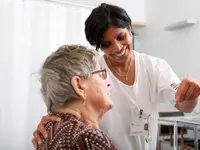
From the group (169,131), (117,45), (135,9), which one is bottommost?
(169,131)

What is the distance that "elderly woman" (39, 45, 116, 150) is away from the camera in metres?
0.81

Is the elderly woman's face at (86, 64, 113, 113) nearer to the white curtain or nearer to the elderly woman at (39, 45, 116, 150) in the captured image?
the elderly woman at (39, 45, 116, 150)

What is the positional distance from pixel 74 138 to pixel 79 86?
20cm

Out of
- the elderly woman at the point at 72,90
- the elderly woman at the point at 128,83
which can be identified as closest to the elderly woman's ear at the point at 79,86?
the elderly woman at the point at 72,90

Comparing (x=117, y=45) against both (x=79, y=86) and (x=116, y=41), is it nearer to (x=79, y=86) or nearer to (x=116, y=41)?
(x=116, y=41)

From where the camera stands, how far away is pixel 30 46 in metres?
2.79

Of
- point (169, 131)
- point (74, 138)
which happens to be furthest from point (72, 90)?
point (169, 131)

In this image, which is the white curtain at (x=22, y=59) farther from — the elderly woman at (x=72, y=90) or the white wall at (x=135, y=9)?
the white wall at (x=135, y=9)

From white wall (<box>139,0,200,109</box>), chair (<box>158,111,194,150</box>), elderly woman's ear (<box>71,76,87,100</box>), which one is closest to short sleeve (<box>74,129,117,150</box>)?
elderly woman's ear (<box>71,76,87,100</box>)

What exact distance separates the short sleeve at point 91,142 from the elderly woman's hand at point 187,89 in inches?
19.1

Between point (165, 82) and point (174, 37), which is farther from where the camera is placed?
point (174, 37)

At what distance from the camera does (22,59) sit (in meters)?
2.76

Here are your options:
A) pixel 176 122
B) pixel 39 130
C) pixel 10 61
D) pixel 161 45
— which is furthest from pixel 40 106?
pixel 161 45

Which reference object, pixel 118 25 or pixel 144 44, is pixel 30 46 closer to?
pixel 118 25
